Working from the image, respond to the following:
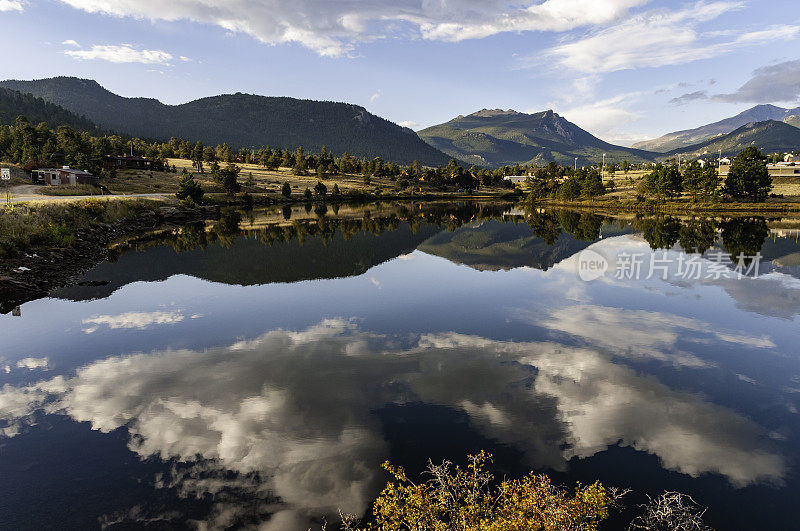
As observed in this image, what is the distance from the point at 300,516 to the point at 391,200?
188772 millimetres

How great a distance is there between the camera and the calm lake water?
13.1 meters

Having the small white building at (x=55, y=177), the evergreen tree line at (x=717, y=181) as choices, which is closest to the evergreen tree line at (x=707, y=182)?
the evergreen tree line at (x=717, y=181)

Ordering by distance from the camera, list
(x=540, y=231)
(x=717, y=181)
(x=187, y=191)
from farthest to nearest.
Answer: (x=717, y=181) → (x=187, y=191) → (x=540, y=231)

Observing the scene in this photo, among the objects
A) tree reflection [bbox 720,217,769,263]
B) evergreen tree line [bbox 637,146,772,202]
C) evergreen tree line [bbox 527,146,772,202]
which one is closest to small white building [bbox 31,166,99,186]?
tree reflection [bbox 720,217,769,263]

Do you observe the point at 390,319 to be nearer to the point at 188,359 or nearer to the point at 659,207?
the point at 188,359

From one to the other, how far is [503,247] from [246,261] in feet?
135

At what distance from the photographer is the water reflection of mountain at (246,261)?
4253 cm

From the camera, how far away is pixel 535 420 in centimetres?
1694

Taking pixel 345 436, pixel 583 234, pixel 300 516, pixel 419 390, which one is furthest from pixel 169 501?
pixel 583 234

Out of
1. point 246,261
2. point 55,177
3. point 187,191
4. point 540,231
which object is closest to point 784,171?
point 540,231

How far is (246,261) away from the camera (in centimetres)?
5309

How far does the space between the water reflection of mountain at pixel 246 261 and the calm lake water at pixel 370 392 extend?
3.43ft

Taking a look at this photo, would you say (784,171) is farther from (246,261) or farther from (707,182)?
(246,261)

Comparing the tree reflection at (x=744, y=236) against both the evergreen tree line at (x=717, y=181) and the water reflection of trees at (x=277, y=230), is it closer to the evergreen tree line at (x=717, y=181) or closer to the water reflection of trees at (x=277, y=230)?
the evergreen tree line at (x=717, y=181)
